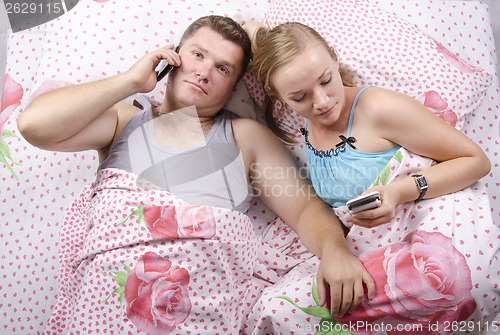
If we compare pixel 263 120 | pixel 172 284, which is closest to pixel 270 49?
pixel 263 120

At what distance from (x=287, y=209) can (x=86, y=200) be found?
1.82ft

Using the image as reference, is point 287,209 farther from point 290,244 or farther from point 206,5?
point 206,5

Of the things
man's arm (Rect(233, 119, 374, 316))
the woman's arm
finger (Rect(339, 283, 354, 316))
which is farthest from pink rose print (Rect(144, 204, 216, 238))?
the woman's arm

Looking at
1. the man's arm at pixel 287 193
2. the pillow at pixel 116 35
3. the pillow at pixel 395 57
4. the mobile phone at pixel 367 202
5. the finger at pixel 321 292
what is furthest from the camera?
the pillow at pixel 116 35

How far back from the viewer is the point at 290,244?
1.32 meters

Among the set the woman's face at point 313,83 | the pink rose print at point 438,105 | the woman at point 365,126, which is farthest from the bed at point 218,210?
the woman's face at point 313,83

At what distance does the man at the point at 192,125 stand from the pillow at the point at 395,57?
0.25 metres

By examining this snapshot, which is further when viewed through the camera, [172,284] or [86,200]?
[86,200]

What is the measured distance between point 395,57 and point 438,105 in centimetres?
17

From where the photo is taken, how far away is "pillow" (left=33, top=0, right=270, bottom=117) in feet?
4.60

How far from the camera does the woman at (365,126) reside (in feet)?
3.46

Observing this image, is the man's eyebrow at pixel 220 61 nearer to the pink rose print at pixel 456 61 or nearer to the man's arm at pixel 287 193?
the man's arm at pixel 287 193

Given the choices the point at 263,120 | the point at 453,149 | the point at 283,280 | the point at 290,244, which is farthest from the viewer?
the point at 263,120

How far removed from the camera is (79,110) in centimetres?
114
